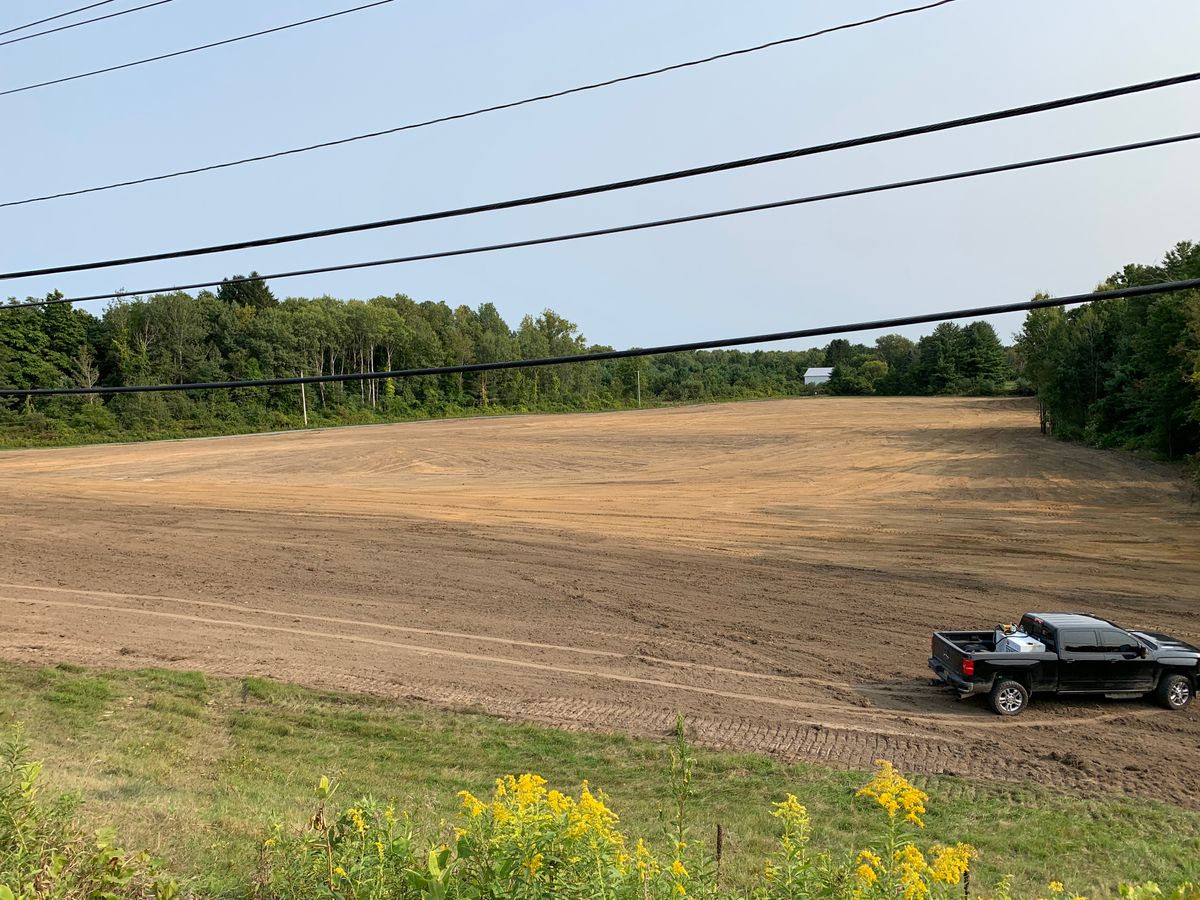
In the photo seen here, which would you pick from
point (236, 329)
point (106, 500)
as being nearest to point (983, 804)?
point (106, 500)

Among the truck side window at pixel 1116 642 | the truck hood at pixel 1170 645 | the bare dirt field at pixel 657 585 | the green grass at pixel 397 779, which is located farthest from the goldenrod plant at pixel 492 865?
the truck hood at pixel 1170 645

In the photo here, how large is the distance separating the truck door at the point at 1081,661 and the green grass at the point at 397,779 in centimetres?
324

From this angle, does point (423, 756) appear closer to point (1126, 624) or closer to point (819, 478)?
point (1126, 624)

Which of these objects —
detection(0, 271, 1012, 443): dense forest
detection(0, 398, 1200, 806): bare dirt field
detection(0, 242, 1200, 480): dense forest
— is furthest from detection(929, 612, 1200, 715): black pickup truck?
detection(0, 271, 1012, 443): dense forest

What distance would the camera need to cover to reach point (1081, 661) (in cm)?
1383

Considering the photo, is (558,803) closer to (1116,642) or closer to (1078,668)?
(1078,668)

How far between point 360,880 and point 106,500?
36.3 meters

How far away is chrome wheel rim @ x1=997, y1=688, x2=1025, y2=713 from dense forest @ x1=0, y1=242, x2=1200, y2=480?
2188 cm

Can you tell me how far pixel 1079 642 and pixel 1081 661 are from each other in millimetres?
286

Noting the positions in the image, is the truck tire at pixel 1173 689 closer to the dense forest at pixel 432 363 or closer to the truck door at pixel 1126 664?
the truck door at pixel 1126 664

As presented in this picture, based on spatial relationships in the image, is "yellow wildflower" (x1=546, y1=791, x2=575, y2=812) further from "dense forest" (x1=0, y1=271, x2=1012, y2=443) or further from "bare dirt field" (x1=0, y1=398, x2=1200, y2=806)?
"dense forest" (x1=0, y1=271, x2=1012, y2=443)

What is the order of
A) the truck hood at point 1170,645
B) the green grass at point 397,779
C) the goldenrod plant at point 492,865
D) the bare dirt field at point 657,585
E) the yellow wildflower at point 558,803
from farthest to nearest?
1. the truck hood at point 1170,645
2. the bare dirt field at point 657,585
3. the green grass at point 397,779
4. the yellow wildflower at point 558,803
5. the goldenrod plant at point 492,865

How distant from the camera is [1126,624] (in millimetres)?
18062

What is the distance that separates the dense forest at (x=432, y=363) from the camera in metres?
48.3
